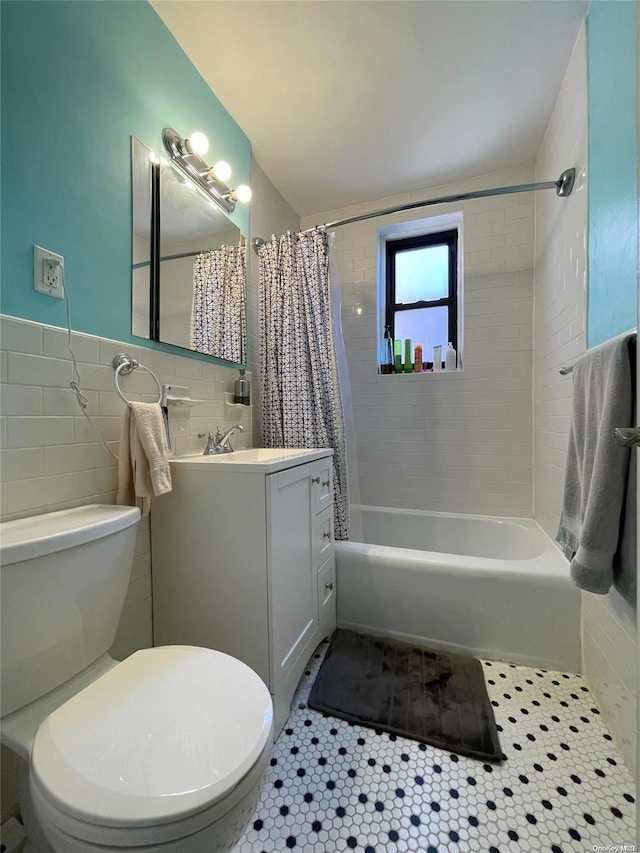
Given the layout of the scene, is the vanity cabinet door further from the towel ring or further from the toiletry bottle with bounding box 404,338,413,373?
the toiletry bottle with bounding box 404,338,413,373

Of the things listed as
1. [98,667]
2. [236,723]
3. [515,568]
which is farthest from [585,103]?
[98,667]

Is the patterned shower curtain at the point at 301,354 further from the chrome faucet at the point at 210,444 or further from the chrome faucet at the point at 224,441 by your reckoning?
the chrome faucet at the point at 210,444

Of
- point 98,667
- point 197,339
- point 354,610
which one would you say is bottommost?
point 354,610

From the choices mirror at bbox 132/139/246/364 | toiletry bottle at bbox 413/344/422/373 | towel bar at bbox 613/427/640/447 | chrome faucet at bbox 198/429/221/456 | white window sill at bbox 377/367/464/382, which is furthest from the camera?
toiletry bottle at bbox 413/344/422/373

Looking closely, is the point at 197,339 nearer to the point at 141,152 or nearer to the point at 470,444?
the point at 141,152

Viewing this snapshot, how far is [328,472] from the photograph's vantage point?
151cm

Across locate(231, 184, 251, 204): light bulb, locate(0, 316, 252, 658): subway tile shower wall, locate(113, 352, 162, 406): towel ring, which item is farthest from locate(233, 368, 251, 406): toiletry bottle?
locate(231, 184, 251, 204): light bulb

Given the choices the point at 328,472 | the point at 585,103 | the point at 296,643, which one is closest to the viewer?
the point at 296,643

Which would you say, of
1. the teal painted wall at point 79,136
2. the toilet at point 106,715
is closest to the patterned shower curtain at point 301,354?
the teal painted wall at point 79,136

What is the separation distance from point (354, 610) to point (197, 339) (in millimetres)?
1469

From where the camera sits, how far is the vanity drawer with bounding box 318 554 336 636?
1.43m

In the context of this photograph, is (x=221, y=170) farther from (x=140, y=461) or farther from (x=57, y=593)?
(x=57, y=593)

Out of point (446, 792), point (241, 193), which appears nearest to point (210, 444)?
point (241, 193)

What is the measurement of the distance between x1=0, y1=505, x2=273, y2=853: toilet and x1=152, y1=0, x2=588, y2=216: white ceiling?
6.25 feet
